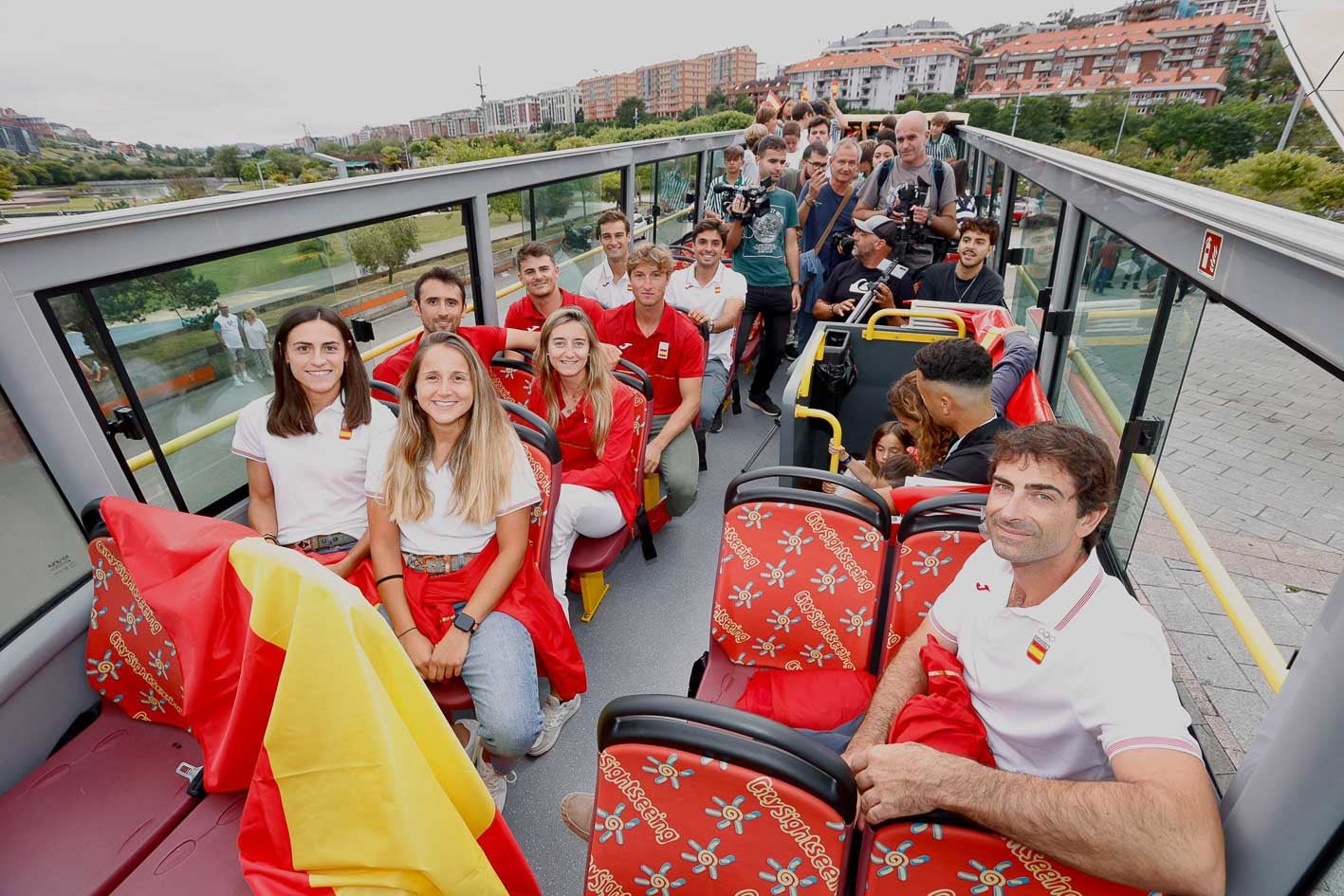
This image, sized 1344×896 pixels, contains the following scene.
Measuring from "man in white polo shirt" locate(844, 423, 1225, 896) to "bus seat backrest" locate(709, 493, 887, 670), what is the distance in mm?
289

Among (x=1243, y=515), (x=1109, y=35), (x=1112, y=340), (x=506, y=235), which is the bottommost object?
(x=1243, y=515)

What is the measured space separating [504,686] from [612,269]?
10.6 feet

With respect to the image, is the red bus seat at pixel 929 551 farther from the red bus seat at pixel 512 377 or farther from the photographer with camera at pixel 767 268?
the photographer with camera at pixel 767 268

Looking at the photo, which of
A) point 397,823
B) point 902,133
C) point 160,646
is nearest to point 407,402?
point 160,646

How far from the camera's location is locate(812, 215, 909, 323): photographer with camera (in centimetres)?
418

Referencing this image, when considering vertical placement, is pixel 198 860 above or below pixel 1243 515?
above

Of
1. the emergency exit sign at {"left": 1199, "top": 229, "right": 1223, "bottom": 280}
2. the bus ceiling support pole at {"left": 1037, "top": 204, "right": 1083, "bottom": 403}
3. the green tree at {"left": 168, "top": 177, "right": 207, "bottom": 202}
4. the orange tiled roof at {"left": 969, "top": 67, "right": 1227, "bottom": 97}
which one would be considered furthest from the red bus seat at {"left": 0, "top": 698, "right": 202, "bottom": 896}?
the orange tiled roof at {"left": 969, "top": 67, "right": 1227, "bottom": 97}

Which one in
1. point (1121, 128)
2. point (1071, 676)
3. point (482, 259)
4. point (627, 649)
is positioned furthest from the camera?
point (1121, 128)

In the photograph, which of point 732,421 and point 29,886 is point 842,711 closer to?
point 29,886

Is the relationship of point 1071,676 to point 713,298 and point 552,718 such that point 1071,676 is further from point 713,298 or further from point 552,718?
point 713,298

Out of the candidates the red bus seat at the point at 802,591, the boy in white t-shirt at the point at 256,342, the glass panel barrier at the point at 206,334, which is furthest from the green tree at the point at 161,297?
the red bus seat at the point at 802,591

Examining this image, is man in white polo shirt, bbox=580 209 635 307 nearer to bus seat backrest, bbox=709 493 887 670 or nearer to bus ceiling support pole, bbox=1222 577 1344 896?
→ bus seat backrest, bbox=709 493 887 670

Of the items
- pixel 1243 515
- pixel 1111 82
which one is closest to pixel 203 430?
pixel 1243 515

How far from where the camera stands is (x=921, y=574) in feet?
5.70
